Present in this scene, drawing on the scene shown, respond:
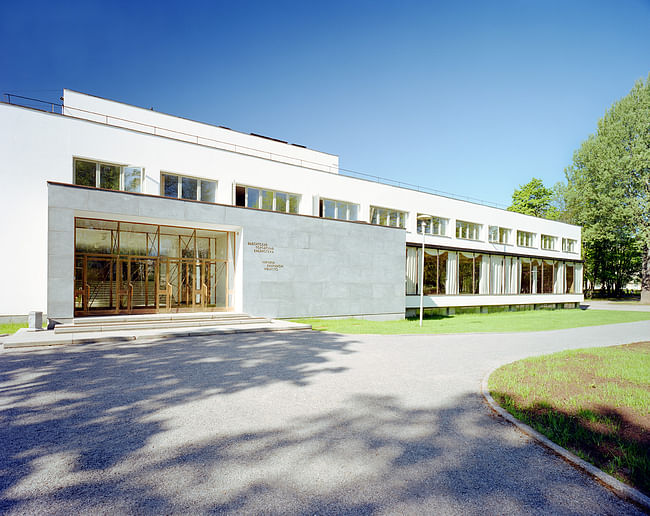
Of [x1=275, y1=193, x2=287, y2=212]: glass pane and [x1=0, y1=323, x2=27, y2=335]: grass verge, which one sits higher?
[x1=275, y1=193, x2=287, y2=212]: glass pane

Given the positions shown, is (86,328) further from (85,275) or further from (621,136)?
(621,136)

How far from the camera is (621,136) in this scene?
40000mm

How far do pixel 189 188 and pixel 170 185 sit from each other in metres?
0.90

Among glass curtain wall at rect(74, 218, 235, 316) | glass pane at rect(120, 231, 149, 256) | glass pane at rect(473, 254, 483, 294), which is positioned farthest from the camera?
glass pane at rect(473, 254, 483, 294)

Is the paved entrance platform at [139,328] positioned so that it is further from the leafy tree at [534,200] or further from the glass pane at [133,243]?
the leafy tree at [534,200]

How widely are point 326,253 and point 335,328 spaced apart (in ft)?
16.9

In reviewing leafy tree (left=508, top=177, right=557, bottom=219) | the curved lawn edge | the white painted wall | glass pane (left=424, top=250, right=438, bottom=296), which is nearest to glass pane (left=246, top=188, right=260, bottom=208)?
the white painted wall

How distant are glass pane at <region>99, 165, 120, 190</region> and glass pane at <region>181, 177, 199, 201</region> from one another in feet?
9.39

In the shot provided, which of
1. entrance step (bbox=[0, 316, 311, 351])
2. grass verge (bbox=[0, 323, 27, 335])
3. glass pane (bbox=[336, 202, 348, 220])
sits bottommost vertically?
grass verge (bbox=[0, 323, 27, 335])

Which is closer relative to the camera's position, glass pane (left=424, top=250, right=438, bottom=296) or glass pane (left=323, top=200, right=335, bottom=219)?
glass pane (left=323, top=200, right=335, bottom=219)

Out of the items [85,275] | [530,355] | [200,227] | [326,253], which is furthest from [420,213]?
[85,275]

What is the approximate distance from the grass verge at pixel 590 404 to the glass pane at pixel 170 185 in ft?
53.6

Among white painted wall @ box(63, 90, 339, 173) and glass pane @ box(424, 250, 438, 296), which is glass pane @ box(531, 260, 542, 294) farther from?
white painted wall @ box(63, 90, 339, 173)

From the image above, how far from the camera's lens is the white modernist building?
15031 millimetres
